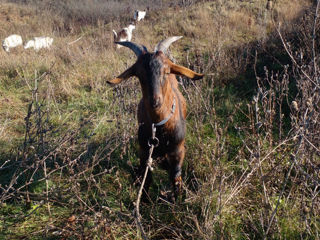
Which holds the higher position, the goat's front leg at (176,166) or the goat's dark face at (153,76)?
the goat's dark face at (153,76)

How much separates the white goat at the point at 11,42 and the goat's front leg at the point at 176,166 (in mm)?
6761

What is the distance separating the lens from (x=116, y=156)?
333 cm

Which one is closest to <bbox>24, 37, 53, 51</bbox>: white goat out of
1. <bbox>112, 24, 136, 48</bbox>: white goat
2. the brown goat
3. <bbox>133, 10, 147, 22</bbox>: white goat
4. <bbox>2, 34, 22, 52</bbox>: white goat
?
<bbox>2, 34, 22, 52</bbox>: white goat

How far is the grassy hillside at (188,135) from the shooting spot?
2.02 metres

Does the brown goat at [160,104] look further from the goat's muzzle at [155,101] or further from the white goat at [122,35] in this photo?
the white goat at [122,35]

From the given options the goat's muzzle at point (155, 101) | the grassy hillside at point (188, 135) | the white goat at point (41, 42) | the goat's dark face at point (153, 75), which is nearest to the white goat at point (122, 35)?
the grassy hillside at point (188, 135)

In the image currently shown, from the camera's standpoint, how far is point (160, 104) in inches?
80.4

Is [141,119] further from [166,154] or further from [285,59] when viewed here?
[285,59]

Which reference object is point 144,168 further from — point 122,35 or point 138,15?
point 138,15

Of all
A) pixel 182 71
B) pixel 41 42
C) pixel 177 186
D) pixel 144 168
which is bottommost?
pixel 177 186

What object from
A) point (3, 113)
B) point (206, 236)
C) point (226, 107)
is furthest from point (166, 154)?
point (3, 113)

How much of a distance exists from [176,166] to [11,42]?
7.10 m

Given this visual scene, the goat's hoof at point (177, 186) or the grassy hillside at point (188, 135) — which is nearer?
the grassy hillside at point (188, 135)

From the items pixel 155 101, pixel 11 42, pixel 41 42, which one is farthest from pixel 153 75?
pixel 11 42
